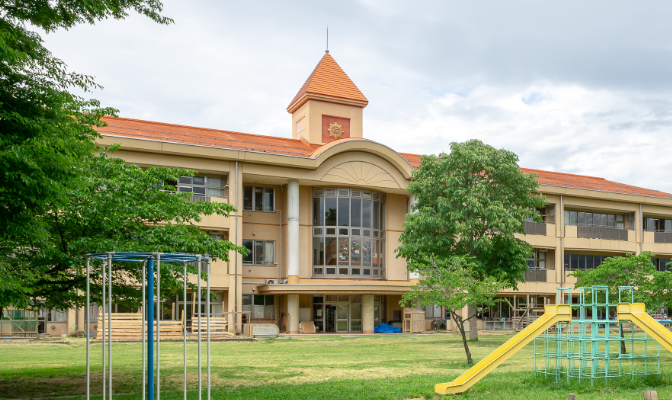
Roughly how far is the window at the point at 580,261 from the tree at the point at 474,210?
1844 cm

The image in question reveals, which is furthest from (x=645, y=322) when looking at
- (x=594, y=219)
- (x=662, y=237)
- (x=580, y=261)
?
(x=662, y=237)

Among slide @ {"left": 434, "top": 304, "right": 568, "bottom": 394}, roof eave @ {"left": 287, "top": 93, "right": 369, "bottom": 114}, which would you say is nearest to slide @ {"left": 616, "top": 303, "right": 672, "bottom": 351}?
slide @ {"left": 434, "top": 304, "right": 568, "bottom": 394}

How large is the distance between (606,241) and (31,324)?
3929 centimetres

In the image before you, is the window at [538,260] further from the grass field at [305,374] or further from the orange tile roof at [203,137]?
the grass field at [305,374]

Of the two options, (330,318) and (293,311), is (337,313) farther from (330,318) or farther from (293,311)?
(293,311)

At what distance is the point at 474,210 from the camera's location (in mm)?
31078

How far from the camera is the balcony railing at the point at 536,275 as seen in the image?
4703cm

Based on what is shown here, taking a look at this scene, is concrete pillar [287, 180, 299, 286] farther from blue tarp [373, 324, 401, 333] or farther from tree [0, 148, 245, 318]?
tree [0, 148, 245, 318]

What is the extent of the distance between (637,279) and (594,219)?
30.9 metres

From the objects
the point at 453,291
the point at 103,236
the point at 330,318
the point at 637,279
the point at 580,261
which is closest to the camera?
the point at 103,236

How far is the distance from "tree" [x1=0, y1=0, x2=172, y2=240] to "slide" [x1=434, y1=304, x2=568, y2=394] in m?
8.39

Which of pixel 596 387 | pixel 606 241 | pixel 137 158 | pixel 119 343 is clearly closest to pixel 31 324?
pixel 119 343

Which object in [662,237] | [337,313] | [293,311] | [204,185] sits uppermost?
[204,185]

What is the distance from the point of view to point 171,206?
50.2 feet
